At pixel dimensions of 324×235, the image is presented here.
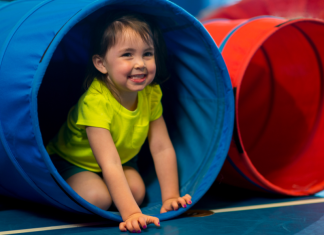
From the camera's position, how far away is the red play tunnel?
1.95m

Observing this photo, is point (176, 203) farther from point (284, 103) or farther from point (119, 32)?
point (284, 103)

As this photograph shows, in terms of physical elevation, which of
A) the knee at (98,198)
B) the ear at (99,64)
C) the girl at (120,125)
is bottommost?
the knee at (98,198)

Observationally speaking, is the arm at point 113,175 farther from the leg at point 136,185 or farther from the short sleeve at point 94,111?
the leg at point 136,185

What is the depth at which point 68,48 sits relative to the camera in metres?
1.95

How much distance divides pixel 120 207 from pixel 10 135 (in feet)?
1.33

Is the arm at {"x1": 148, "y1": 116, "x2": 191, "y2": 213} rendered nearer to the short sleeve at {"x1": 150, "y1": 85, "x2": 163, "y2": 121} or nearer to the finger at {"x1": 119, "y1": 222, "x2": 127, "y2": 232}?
the short sleeve at {"x1": 150, "y1": 85, "x2": 163, "y2": 121}

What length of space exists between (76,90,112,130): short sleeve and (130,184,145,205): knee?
0.29m

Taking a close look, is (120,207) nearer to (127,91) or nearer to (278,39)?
(127,91)

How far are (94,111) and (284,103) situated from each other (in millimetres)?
1138

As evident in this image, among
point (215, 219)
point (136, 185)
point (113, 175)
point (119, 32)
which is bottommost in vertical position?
point (215, 219)

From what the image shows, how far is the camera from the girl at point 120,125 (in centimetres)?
143

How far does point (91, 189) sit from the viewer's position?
1514mm

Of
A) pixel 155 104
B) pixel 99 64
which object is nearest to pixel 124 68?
→ pixel 99 64

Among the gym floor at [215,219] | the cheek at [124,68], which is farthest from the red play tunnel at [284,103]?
the cheek at [124,68]
